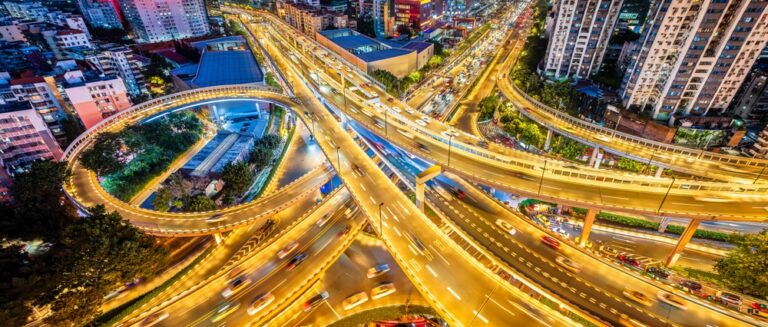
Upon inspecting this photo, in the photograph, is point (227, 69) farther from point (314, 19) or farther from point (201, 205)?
point (201, 205)

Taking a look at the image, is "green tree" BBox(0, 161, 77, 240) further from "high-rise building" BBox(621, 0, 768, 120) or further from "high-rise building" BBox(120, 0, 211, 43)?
"high-rise building" BBox(120, 0, 211, 43)

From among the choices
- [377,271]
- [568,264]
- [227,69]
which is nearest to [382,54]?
[227,69]

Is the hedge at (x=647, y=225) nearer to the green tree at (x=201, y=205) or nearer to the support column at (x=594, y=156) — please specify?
the support column at (x=594, y=156)

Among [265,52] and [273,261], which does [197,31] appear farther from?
[273,261]

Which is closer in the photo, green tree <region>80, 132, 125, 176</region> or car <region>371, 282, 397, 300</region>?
car <region>371, 282, 397, 300</region>

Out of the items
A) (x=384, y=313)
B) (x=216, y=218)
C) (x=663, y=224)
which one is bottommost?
(x=384, y=313)

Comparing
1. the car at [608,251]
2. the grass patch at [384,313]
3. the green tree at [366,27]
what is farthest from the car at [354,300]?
the green tree at [366,27]

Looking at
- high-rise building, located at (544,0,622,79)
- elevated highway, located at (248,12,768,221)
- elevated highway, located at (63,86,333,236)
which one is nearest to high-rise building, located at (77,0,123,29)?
elevated highway, located at (63,86,333,236)
